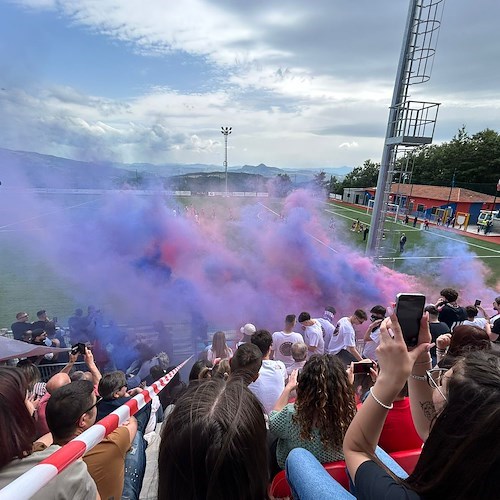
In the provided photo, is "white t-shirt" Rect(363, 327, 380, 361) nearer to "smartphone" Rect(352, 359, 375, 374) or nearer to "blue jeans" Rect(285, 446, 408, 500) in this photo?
"smartphone" Rect(352, 359, 375, 374)

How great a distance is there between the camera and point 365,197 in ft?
150

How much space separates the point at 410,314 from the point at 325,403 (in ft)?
2.54

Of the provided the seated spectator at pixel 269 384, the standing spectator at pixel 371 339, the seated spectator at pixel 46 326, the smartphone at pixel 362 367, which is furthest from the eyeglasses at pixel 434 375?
the seated spectator at pixel 46 326

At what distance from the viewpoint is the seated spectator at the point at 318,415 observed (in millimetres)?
2062

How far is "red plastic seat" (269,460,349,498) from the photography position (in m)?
1.84

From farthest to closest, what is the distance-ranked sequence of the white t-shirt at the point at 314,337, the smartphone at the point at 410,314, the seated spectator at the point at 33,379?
Answer: 1. the white t-shirt at the point at 314,337
2. the seated spectator at the point at 33,379
3. the smartphone at the point at 410,314

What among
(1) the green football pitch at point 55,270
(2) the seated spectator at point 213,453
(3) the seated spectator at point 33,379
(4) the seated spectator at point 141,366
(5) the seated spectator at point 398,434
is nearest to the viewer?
(2) the seated spectator at point 213,453

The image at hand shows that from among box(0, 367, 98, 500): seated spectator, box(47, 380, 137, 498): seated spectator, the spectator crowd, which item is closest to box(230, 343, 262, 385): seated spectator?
the spectator crowd

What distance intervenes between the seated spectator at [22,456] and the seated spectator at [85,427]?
33cm

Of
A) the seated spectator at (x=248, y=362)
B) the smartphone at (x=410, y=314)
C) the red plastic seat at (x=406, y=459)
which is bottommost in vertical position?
the seated spectator at (x=248, y=362)

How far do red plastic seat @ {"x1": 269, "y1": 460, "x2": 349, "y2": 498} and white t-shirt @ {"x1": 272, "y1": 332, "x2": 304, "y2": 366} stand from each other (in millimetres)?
3331

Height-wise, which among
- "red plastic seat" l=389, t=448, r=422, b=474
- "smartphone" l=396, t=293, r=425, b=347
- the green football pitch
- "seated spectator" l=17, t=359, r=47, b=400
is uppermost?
"smartphone" l=396, t=293, r=425, b=347

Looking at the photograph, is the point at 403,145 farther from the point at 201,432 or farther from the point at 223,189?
the point at 201,432

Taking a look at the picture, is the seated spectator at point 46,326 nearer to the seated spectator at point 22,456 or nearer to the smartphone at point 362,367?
the seated spectator at point 22,456
